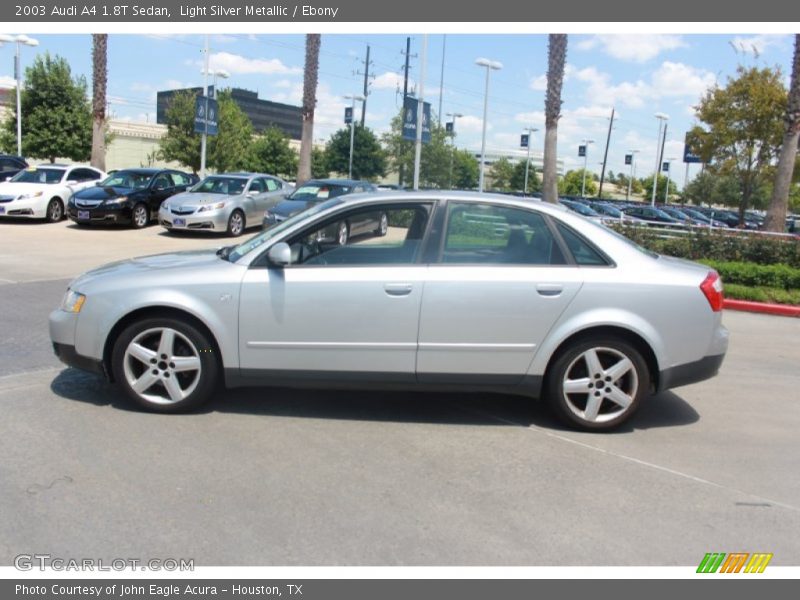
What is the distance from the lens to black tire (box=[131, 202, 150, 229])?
18516mm

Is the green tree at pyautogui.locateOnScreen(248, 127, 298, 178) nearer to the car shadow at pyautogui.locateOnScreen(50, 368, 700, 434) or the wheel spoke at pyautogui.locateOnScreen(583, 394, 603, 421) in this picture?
the car shadow at pyautogui.locateOnScreen(50, 368, 700, 434)

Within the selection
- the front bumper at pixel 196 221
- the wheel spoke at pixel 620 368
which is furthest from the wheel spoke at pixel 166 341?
the front bumper at pixel 196 221

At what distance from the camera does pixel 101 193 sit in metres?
18.2

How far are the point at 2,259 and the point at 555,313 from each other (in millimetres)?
11440

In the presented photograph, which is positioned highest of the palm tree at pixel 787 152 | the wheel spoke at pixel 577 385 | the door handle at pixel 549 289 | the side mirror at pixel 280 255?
Result: the palm tree at pixel 787 152

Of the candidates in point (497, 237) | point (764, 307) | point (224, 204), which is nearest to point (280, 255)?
point (497, 237)

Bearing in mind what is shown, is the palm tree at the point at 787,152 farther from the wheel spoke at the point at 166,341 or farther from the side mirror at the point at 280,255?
the wheel spoke at the point at 166,341

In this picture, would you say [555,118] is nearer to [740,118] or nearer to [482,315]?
[740,118]

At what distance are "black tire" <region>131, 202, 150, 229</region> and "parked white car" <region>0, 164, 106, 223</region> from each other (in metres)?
2.45

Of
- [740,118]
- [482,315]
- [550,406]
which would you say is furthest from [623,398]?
[740,118]

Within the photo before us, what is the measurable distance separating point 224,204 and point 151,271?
13114 millimetres

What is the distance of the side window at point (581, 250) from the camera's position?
493 centimetres

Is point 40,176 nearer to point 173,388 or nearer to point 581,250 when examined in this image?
point 173,388

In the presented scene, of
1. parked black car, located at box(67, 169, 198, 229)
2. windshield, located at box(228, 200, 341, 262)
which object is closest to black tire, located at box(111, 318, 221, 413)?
windshield, located at box(228, 200, 341, 262)
